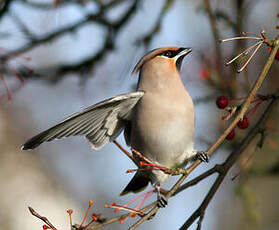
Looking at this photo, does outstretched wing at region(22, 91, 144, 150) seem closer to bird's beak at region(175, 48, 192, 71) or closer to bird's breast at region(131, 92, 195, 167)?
bird's breast at region(131, 92, 195, 167)

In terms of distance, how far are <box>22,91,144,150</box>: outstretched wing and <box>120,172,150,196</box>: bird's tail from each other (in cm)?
41

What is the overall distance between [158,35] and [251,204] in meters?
1.45

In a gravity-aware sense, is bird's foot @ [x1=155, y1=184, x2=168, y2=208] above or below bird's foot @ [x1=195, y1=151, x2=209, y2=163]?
below

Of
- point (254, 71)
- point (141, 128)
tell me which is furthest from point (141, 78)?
point (254, 71)

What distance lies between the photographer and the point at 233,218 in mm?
9203

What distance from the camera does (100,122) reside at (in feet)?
11.6

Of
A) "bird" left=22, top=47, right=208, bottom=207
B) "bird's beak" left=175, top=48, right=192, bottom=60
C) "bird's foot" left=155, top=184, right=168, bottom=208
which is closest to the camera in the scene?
"bird's foot" left=155, top=184, right=168, bottom=208

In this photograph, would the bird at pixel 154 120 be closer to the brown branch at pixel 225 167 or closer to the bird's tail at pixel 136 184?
the bird's tail at pixel 136 184

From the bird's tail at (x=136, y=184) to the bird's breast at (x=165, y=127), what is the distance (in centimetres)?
38

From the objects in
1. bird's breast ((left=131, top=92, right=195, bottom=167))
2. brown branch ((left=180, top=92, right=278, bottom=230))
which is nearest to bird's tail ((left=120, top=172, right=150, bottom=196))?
bird's breast ((left=131, top=92, right=195, bottom=167))

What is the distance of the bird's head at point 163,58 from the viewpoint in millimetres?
3713

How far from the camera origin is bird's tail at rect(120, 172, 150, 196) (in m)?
3.87

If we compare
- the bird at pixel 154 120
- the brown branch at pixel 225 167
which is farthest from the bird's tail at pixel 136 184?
the brown branch at pixel 225 167

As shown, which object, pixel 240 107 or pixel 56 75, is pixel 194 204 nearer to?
pixel 56 75
